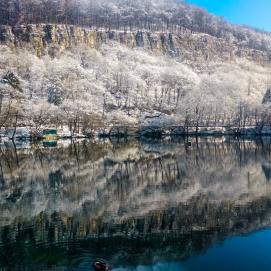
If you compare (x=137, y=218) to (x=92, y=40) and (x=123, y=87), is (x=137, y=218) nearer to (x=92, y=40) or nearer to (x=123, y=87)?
(x=123, y=87)

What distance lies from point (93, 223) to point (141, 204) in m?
6.05

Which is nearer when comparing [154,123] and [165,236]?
[165,236]

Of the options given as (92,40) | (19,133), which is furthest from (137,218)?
(92,40)

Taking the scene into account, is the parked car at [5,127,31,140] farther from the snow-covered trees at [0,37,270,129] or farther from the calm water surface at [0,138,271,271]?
the calm water surface at [0,138,271,271]

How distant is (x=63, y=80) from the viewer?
148 meters

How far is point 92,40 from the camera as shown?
181750 mm

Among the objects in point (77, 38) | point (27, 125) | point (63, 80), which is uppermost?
point (77, 38)

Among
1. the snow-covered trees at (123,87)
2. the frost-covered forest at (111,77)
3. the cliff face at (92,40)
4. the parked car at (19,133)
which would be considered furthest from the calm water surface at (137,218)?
the cliff face at (92,40)

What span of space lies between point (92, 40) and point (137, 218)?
16470cm

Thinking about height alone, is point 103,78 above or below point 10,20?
below

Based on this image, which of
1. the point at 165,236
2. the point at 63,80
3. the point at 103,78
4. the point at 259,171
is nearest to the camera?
the point at 165,236

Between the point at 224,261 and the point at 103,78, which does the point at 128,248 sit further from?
the point at 103,78

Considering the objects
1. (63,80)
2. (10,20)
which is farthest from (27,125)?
(10,20)

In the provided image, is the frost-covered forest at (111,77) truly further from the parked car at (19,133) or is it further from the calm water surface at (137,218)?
the calm water surface at (137,218)
